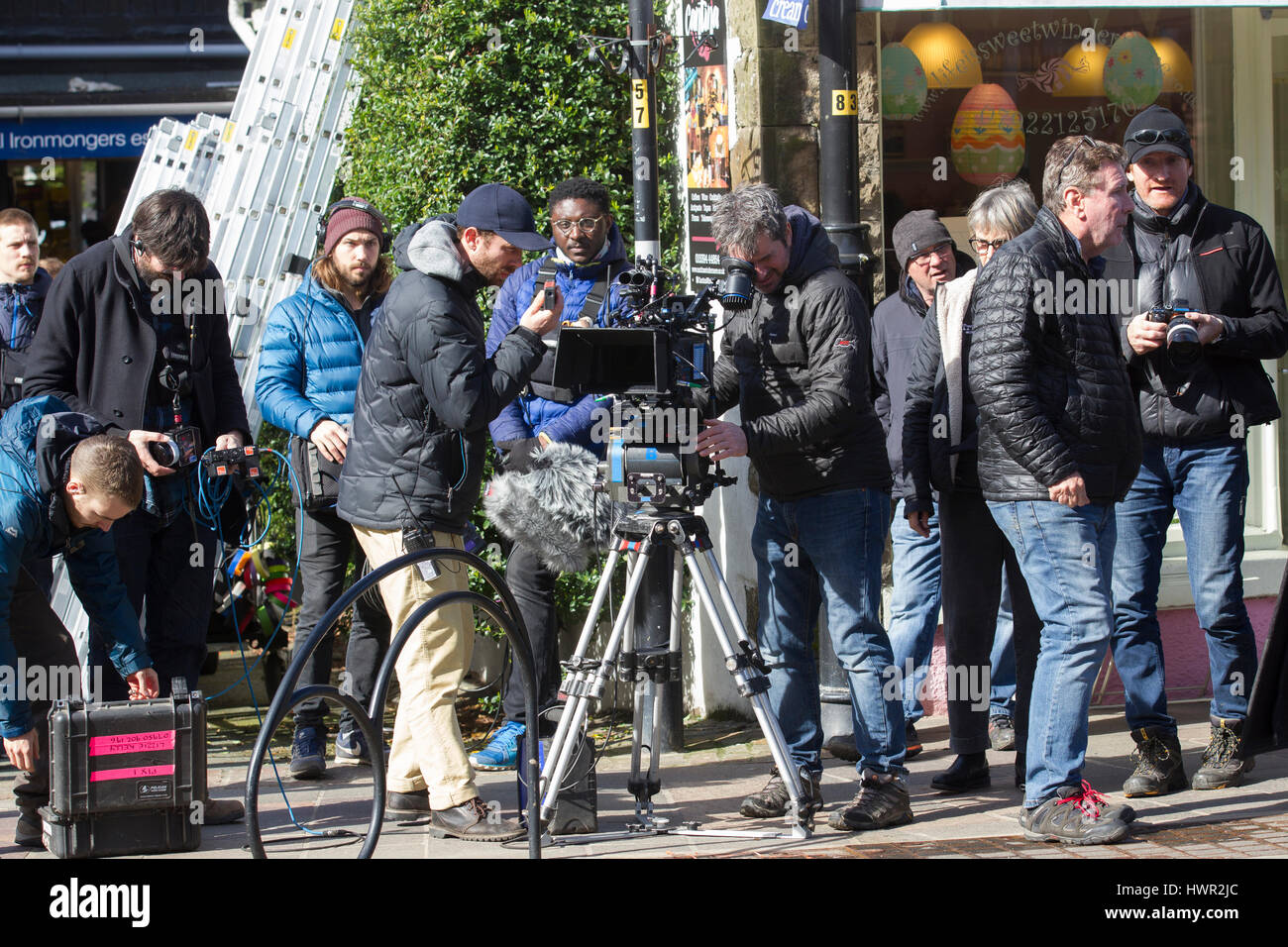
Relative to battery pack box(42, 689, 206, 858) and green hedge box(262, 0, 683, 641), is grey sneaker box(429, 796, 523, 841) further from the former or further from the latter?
green hedge box(262, 0, 683, 641)

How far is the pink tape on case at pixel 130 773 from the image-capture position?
478 centimetres

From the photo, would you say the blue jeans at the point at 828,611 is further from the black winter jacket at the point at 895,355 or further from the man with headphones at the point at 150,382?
the man with headphones at the point at 150,382

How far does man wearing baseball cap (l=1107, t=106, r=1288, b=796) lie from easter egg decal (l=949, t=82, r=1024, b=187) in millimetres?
1882

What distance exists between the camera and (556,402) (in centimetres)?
601

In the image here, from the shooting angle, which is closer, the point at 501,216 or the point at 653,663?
the point at 653,663

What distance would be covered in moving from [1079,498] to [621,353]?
1474 mm

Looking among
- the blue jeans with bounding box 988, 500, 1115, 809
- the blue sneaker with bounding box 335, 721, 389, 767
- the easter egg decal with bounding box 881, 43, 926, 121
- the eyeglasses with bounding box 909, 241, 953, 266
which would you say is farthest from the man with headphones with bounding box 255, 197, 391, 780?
the blue jeans with bounding box 988, 500, 1115, 809

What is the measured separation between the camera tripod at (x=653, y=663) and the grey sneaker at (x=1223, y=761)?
1585mm

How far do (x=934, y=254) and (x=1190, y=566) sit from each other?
5.16 feet

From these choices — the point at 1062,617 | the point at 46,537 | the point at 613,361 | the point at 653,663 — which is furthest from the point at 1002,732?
the point at 46,537

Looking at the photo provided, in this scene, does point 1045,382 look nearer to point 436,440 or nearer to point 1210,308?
point 1210,308
